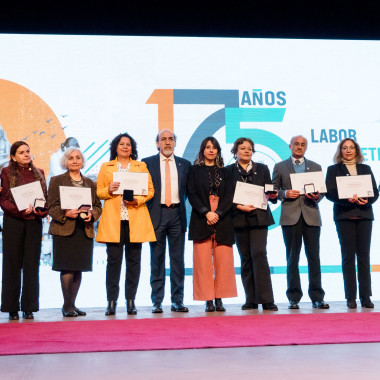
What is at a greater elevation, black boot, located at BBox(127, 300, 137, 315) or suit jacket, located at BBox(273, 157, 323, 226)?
suit jacket, located at BBox(273, 157, 323, 226)

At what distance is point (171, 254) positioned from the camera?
473 centimetres

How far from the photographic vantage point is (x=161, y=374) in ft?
7.90

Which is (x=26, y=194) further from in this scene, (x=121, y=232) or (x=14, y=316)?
(x=14, y=316)

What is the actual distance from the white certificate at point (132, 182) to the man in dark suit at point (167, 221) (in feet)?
0.77

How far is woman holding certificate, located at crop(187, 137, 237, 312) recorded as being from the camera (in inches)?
183

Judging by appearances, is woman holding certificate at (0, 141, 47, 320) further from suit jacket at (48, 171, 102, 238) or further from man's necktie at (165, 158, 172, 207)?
man's necktie at (165, 158, 172, 207)

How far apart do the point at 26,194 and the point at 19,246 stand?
0.40m

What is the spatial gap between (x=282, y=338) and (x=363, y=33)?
12.5ft

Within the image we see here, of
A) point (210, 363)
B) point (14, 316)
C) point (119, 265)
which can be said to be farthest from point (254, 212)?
point (210, 363)

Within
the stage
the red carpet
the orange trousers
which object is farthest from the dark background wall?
the stage

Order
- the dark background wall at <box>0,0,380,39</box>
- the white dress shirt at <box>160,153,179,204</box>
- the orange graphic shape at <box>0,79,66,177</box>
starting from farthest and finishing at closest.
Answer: the dark background wall at <box>0,0,380,39</box>
the orange graphic shape at <box>0,79,66,177</box>
the white dress shirt at <box>160,153,179,204</box>

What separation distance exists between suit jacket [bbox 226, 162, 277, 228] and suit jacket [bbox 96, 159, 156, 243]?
2.20ft

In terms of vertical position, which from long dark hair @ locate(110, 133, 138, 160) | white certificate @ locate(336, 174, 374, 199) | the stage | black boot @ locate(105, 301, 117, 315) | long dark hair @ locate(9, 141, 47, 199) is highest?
long dark hair @ locate(110, 133, 138, 160)

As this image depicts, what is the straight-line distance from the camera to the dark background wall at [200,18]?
554 cm
